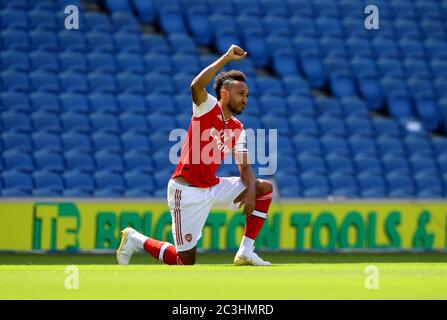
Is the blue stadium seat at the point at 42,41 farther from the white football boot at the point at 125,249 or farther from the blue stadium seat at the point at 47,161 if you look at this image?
the white football boot at the point at 125,249

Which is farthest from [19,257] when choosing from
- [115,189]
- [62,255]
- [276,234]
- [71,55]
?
[71,55]

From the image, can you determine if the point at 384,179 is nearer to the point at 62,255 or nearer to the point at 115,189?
the point at 115,189

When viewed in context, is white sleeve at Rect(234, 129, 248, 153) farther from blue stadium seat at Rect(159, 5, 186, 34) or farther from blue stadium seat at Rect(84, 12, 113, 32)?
blue stadium seat at Rect(159, 5, 186, 34)

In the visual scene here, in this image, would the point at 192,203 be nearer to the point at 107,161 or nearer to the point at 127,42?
the point at 107,161

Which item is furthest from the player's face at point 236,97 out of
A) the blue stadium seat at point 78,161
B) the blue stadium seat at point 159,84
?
the blue stadium seat at point 159,84

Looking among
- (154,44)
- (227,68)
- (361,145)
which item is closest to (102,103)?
(154,44)

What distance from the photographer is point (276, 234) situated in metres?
14.9

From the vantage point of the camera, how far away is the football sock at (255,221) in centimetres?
964

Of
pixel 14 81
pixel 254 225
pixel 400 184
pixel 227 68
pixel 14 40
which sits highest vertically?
pixel 14 40

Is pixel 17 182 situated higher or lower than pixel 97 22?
lower

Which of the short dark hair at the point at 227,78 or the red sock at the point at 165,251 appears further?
the red sock at the point at 165,251

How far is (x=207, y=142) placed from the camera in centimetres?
954

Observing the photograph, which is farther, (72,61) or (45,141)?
(72,61)

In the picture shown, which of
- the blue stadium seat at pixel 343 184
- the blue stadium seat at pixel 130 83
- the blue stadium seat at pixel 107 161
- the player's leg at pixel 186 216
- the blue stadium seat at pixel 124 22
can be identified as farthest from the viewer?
the blue stadium seat at pixel 124 22
